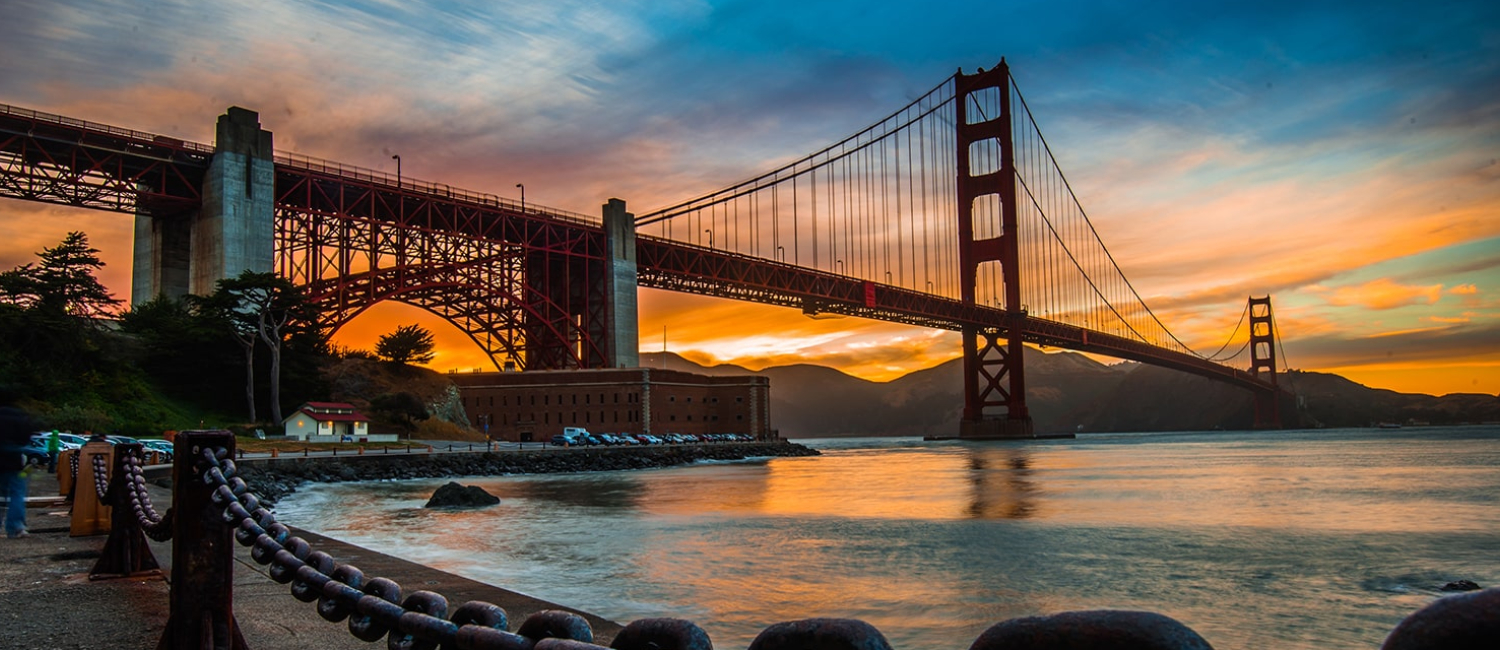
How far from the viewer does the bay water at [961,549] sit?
12875mm

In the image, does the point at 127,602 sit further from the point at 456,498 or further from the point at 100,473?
the point at 456,498

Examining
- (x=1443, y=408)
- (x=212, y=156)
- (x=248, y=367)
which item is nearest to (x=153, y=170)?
(x=212, y=156)

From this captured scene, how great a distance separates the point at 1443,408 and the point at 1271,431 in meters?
70.7

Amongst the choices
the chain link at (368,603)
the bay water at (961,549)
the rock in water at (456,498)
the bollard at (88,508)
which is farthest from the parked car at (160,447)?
the chain link at (368,603)

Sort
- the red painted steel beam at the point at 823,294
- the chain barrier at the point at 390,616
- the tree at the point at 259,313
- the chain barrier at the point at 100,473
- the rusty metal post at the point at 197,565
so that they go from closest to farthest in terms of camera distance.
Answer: the chain barrier at the point at 390,616
the rusty metal post at the point at 197,565
the chain barrier at the point at 100,473
the tree at the point at 259,313
the red painted steel beam at the point at 823,294

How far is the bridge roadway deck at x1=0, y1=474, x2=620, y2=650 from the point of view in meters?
5.76

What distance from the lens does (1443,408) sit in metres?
194

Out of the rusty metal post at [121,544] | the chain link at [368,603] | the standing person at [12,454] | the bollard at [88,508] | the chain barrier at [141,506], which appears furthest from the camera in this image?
the bollard at [88,508]

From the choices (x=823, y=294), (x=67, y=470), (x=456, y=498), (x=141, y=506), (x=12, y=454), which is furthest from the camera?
(x=823, y=294)

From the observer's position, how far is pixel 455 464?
159ft

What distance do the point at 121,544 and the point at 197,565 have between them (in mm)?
3916

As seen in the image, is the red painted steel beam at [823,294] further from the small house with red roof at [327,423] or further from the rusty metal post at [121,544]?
the rusty metal post at [121,544]

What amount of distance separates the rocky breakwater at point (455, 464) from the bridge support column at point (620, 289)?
34.4 ft

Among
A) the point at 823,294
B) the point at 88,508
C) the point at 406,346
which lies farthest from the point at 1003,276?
the point at 88,508
